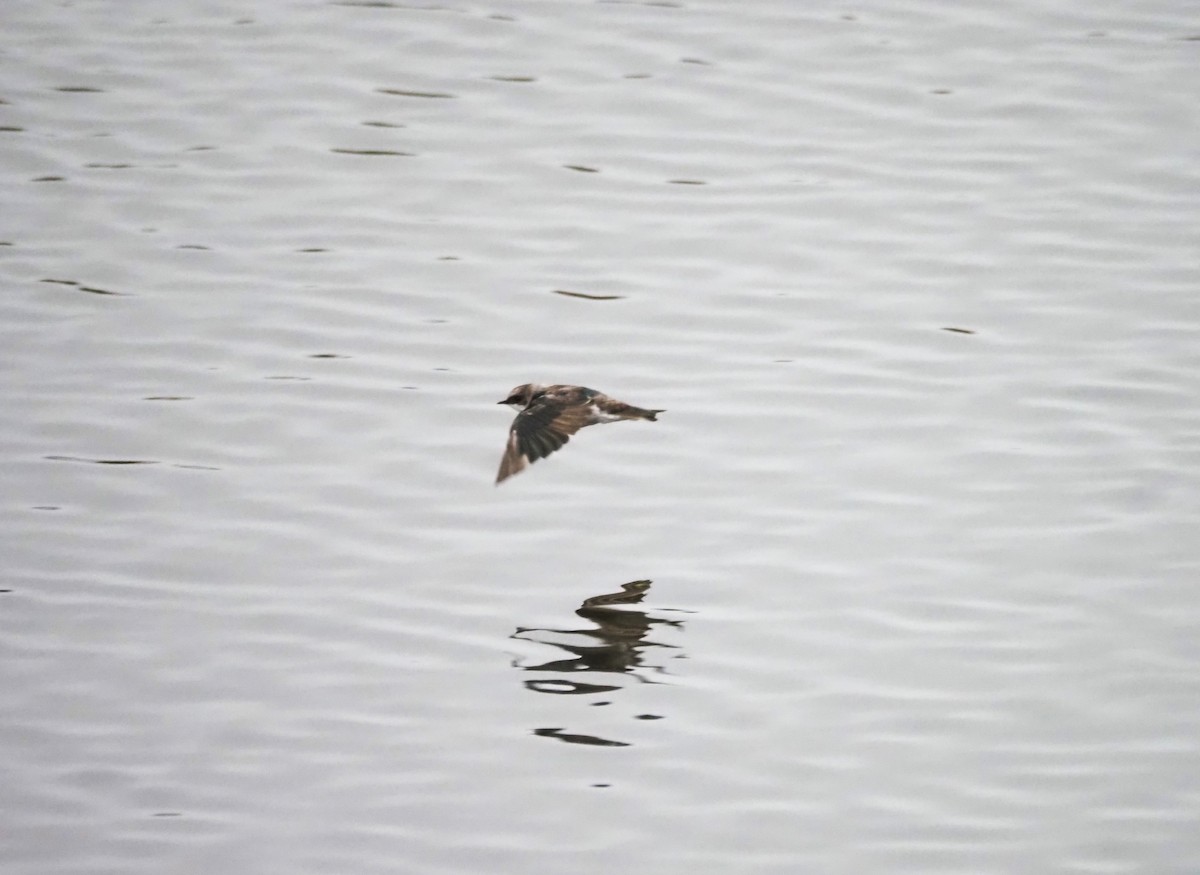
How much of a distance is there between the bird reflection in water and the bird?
0.78 m

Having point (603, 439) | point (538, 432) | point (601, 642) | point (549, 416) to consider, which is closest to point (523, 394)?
point (549, 416)

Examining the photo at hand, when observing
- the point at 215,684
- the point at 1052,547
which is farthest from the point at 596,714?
the point at 1052,547

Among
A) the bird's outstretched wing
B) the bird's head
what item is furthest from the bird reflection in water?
the bird's head

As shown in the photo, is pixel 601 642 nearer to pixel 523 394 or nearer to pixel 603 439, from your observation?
pixel 523 394

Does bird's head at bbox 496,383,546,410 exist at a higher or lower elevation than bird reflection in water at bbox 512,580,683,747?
higher

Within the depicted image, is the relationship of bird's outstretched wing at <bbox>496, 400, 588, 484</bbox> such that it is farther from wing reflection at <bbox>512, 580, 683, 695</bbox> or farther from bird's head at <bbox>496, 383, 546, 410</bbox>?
wing reflection at <bbox>512, 580, 683, 695</bbox>

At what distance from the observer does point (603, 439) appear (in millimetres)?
10562

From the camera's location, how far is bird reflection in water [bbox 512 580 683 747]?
776 centimetres

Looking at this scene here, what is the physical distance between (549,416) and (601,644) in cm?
147

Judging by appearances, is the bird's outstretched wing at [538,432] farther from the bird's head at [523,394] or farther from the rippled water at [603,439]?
the rippled water at [603,439]

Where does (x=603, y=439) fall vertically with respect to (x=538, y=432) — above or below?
below

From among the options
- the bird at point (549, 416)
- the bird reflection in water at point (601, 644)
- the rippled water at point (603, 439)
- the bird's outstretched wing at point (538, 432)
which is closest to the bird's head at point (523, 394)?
the bird at point (549, 416)

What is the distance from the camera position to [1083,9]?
1617 centimetres

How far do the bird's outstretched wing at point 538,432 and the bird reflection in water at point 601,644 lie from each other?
76 cm
